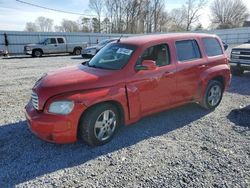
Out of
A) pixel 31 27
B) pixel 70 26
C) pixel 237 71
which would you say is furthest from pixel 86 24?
pixel 237 71

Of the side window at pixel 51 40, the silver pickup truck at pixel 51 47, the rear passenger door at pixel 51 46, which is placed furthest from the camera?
the side window at pixel 51 40

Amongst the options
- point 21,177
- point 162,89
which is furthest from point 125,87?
point 21,177

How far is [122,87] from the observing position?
13.0 ft

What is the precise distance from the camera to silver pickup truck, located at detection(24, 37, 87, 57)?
20.1 m

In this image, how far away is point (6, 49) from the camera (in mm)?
22078

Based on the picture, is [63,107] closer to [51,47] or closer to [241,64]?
[241,64]

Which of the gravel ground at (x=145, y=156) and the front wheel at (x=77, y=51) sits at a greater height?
the front wheel at (x=77, y=51)

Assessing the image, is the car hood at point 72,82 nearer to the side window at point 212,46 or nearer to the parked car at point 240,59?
the side window at point 212,46

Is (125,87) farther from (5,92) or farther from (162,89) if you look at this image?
(5,92)

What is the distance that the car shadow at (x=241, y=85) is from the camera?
7.51 m

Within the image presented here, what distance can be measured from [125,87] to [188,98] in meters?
1.82

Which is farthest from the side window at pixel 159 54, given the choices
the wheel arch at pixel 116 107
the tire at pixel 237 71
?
the tire at pixel 237 71

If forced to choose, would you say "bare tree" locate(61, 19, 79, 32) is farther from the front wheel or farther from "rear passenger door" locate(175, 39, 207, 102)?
"rear passenger door" locate(175, 39, 207, 102)

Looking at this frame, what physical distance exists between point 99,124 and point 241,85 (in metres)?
6.53
